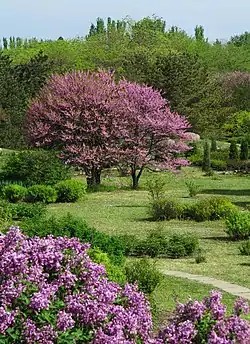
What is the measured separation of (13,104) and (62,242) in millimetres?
38446

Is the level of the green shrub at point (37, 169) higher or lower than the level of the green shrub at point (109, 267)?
lower

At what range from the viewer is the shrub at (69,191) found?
23.5m

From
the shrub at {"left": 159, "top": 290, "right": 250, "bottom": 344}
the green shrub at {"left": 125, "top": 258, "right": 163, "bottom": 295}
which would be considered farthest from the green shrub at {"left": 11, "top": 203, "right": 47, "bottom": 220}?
the shrub at {"left": 159, "top": 290, "right": 250, "bottom": 344}

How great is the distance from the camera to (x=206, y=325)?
15.4 feet

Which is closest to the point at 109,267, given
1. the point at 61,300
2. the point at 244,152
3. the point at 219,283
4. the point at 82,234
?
the point at 82,234

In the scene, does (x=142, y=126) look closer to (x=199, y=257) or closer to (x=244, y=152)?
(x=244, y=152)

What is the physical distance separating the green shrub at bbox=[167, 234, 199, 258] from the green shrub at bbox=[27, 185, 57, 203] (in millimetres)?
9884

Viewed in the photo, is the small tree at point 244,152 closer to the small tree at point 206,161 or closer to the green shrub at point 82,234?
the small tree at point 206,161

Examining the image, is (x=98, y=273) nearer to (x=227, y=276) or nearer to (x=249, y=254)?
(x=227, y=276)

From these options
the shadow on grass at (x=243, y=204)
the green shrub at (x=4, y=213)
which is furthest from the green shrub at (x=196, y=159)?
the green shrub at (x=4, y=213)

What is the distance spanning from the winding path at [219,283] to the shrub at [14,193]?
1190 centimetres

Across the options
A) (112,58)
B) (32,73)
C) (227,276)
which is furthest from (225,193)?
(112,58)

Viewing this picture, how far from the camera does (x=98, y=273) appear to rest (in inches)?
198

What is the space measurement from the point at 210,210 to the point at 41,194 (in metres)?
6.48
